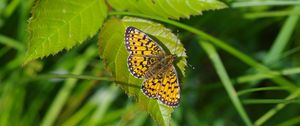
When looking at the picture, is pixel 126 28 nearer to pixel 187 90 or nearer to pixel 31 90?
pixel 187 90

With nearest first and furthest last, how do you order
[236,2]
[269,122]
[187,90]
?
[236,2] → [187,90] → [269,122]

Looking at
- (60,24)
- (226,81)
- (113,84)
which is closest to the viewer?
(60,24)

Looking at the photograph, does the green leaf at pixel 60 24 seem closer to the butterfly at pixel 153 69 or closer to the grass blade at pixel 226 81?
the butterfly at pixel 153 69

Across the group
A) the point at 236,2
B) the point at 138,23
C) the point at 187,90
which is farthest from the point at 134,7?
the point at 187,90

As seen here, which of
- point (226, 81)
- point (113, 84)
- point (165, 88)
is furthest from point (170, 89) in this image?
point (113, 84)

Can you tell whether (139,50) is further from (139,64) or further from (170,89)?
(170,89)

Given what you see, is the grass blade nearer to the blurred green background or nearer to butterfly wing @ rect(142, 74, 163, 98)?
the blurred green background

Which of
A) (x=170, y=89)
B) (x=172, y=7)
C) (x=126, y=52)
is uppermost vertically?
(x=172, y=7)
